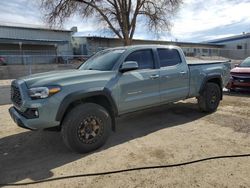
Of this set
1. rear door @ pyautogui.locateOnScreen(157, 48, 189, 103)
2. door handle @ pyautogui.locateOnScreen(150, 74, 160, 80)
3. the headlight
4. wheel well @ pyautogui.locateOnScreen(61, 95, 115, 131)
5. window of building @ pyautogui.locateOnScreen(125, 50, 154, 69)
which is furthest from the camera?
rear door @ pyautogui.locateOnScreen(157, 48, 189, 103)

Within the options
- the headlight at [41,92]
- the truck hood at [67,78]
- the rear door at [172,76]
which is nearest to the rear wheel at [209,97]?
the rear door at [172,76]

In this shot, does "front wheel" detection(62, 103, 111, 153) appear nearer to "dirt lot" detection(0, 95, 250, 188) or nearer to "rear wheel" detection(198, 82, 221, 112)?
"dirt lot" detection(0, 95, 250, 188)

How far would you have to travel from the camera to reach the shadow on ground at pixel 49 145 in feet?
11.7

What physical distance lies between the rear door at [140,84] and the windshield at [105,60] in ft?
0.84

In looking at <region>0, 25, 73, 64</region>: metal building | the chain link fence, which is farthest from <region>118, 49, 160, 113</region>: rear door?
<region>0, 25, 73, 64</region>: metal building

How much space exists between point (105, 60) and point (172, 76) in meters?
1.60

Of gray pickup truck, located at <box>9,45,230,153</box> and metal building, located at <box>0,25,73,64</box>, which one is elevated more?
metal building, located at <box>0,25,73,64</box>

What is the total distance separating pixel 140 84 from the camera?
4.79m

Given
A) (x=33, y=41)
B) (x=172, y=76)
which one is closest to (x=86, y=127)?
(x=172, y=76)

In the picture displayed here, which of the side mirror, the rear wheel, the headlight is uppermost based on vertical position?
the side mirror

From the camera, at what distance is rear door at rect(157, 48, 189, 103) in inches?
211

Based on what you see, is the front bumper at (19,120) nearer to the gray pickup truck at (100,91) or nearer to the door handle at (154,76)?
the gray pickup truck at (100,91)

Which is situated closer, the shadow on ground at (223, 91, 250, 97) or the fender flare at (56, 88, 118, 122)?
the fender flare at (56, 88, 118, 122)

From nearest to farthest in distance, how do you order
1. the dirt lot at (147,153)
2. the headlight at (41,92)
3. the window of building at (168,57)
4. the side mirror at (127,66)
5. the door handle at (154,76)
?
the dirt lot at (147,153) → the headlight at (41,92) → the side mirror at (127,66) → the door handle at (154,76) → the window of building at (168,57)
